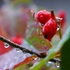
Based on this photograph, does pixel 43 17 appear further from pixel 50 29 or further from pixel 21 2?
pixel 21 2

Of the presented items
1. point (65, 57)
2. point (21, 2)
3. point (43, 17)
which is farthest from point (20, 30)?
point (65, 57)

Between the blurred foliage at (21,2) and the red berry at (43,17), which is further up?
the red berry at (43,17)

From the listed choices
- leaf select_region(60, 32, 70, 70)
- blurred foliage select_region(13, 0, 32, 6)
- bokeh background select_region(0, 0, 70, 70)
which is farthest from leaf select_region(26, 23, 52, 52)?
blurred foliage select_region(13, 0, 32, 6)

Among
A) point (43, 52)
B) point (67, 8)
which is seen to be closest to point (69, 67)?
point (43, 52)

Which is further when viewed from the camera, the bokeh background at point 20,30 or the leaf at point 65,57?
the bokeh background at point 20,30

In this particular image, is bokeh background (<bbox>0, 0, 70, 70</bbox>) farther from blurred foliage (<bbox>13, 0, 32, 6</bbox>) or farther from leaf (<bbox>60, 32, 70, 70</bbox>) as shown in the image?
leaf (<bbox>60, 32, 70, 70</bbox>)

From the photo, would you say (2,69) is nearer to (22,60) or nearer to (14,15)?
(22,60)

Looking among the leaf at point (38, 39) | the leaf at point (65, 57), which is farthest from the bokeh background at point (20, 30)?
the leaf at point (65, 57)

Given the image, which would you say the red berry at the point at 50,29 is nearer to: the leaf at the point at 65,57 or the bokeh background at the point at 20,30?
the bokeh background at the point at 20,30

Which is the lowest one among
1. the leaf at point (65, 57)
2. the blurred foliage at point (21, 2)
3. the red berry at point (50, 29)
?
the blurred foliage at point (21, 2)
